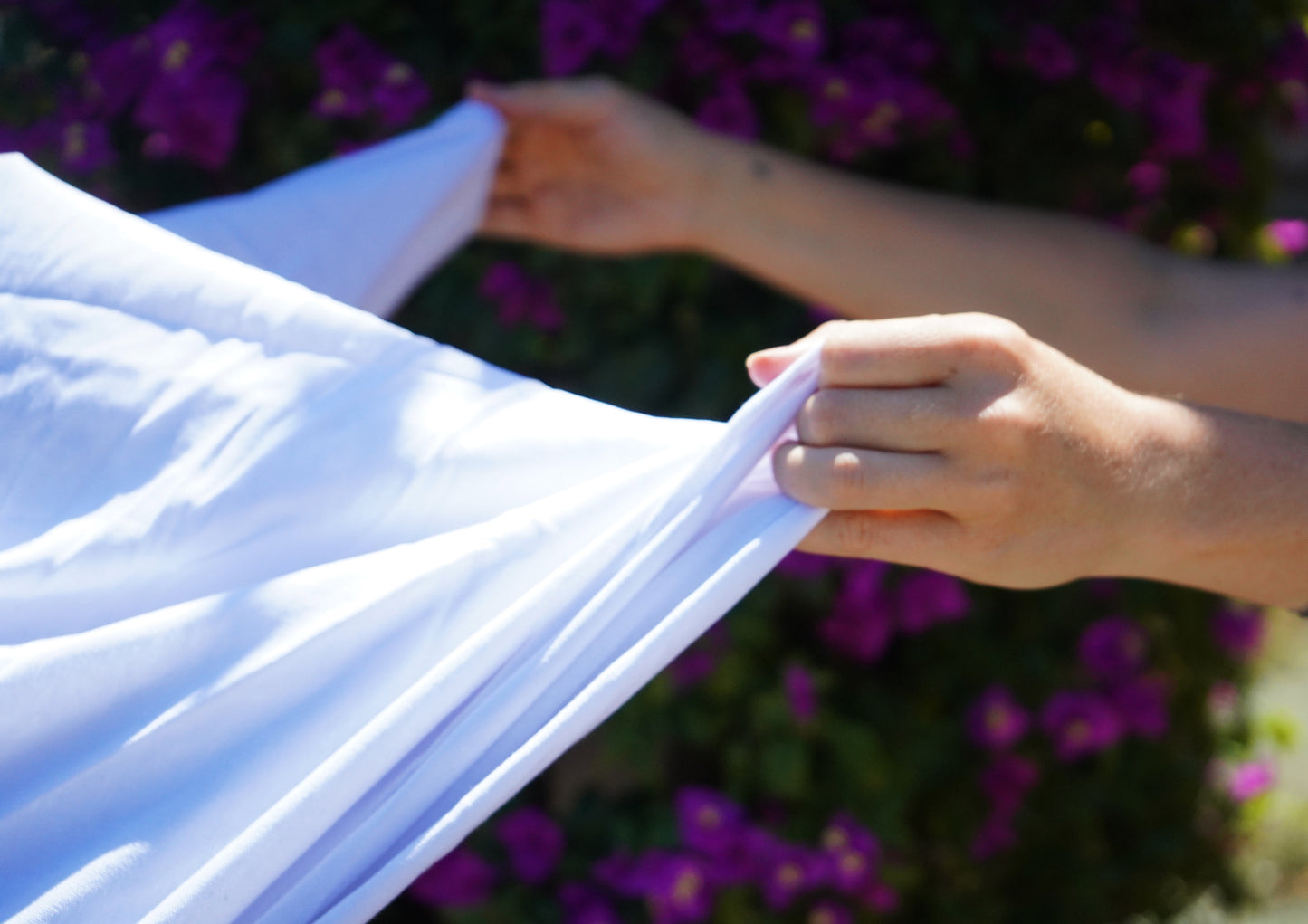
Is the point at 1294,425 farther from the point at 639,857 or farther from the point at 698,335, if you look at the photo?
the point at 639,857

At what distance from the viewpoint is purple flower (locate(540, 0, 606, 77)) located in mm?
1648

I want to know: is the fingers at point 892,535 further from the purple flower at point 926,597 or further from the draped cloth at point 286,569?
the purple flower at point 926,597

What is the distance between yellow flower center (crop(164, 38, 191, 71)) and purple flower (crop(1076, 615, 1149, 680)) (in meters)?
1.79

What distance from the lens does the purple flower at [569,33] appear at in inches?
64.9

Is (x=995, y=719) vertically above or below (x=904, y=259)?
below

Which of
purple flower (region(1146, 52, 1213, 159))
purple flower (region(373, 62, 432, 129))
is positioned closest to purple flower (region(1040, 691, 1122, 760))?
purple flower (region(1146, 52, 1213, 159))

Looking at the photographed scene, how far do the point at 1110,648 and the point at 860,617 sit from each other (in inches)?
21.9

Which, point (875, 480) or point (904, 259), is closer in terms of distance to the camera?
point (875, 480)

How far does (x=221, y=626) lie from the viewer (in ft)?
3.20

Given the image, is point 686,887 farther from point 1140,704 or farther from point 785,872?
point 1140,704

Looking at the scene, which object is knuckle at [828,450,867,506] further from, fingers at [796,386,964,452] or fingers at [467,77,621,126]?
fingers at [467,77,621,126]

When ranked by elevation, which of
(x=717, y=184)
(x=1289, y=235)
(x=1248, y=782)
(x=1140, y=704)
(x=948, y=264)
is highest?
(x=717, y=184)

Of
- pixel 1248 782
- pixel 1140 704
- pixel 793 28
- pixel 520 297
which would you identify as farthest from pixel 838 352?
pixel 1248 782

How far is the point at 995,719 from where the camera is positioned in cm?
A: 204
